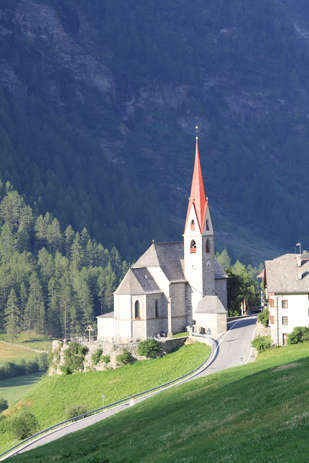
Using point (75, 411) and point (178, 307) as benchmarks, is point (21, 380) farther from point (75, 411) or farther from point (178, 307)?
point (75, 411)

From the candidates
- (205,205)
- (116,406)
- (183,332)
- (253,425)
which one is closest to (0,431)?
(116,406)

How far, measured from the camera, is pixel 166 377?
3927 inches

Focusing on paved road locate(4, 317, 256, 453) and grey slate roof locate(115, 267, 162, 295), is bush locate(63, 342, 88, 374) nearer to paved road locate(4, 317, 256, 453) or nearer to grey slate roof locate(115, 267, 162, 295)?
grey slate roof locate(115, 267, 162, 295)

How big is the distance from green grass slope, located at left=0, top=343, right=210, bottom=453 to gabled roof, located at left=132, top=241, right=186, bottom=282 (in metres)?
12.4

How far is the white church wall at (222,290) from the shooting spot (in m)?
122

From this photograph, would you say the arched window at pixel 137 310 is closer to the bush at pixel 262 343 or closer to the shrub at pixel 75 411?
the bush at pixel 262 343

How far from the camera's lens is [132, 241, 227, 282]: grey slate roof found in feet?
387

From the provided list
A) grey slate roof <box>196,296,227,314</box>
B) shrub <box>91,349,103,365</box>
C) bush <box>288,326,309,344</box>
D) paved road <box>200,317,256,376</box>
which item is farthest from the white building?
shrub <box>91,349,103,365</box>

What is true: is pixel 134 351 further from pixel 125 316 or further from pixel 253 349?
pixel 253 349

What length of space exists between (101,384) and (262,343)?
21050 millimetres

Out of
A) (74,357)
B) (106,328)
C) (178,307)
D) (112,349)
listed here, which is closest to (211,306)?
(178,307)

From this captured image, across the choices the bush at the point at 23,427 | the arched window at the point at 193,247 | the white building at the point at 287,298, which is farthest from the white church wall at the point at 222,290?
the bush at the point at 23,427

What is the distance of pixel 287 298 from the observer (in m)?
97.8

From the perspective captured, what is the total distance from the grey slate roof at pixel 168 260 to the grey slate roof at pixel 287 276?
1944 cm
